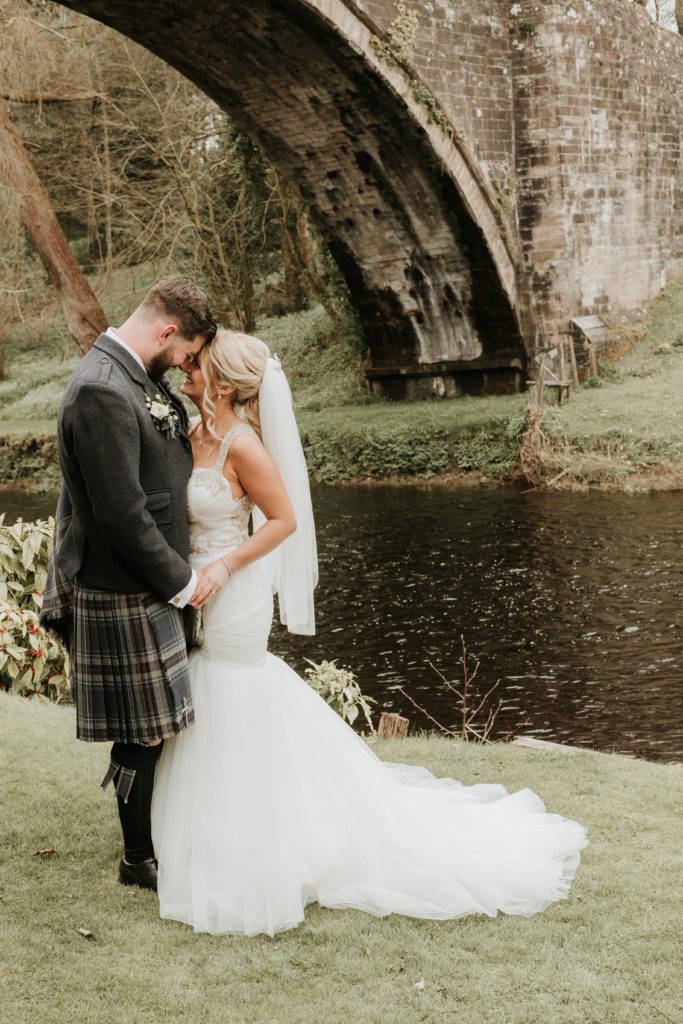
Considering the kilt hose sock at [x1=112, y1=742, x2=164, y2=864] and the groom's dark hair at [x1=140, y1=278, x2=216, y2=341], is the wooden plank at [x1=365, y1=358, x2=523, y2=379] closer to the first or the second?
the groom's dark hair at [x1=140, y1=278, x2=216, y2=341]

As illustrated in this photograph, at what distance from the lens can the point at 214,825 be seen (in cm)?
321

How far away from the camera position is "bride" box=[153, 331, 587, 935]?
3.17m

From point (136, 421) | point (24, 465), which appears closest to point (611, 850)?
→ point (136, 421)

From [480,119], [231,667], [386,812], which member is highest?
[480,119]

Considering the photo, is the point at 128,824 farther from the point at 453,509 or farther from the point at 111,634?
the point at 453,509

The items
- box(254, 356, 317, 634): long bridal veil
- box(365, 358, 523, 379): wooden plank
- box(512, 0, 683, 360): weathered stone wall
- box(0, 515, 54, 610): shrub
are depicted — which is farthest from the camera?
box(365, 358, 523, 379): wooden plank

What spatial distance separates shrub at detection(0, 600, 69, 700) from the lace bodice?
7.98 ft

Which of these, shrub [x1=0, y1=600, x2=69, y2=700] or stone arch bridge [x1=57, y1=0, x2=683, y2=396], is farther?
stone arch bridge [x1=57, y1=0, x2=683, y2=396]

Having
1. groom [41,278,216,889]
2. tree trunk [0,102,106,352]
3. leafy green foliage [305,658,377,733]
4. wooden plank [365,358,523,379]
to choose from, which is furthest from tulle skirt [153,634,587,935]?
tree trunk [0,102,106,352]

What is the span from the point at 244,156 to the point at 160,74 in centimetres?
257

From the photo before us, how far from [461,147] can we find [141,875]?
1247 cm

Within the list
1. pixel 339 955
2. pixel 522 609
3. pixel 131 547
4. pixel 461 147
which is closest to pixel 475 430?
pixel 461 147

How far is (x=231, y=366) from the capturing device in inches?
132

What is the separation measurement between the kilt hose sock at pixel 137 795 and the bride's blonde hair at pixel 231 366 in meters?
0.95
